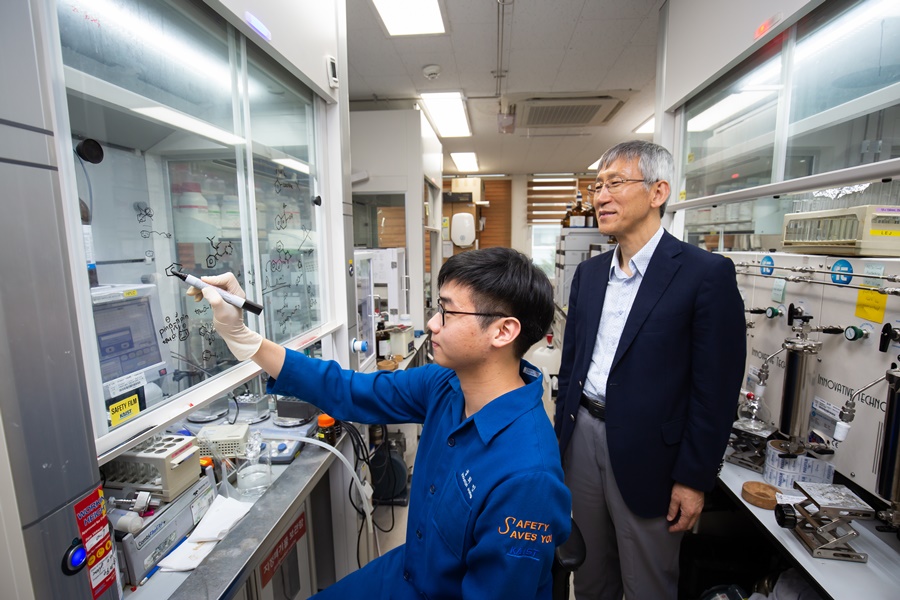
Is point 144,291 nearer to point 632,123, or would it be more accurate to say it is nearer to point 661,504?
point 661,504

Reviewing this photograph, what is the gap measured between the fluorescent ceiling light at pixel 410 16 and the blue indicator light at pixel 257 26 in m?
1.40

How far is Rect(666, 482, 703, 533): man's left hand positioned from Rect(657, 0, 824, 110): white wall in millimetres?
1589

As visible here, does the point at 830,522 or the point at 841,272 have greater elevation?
the point at 841,272

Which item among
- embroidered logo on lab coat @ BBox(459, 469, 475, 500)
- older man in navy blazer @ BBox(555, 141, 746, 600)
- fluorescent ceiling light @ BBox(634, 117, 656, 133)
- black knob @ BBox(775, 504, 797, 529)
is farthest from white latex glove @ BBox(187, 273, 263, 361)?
fluorescent ceiling light @ BBox(634, 117, 656, 133)

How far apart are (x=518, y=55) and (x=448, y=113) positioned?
142 cm

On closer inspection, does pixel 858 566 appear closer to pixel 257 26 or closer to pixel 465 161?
pixel 257 26

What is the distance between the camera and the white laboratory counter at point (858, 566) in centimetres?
98

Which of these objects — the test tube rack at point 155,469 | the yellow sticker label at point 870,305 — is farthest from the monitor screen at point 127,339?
the yellow sticker label at point 870,305

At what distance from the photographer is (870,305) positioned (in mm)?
1211

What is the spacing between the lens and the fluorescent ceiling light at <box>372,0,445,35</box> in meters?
2.41

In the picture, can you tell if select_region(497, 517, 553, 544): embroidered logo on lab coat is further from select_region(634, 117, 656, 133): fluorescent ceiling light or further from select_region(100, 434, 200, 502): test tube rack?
select_region(634, 117, 656, 133): fluorescent ceiling light

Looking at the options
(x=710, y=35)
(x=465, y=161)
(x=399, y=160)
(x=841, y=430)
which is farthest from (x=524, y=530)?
(x=465, y=161)

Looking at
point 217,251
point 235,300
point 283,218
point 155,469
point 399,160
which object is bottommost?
point 155,469

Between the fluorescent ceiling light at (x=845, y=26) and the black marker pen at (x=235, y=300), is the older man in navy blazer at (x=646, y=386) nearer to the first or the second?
the fluorescent ceiling light at (x=845, y=26)
